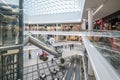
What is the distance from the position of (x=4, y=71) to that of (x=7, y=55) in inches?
38.1

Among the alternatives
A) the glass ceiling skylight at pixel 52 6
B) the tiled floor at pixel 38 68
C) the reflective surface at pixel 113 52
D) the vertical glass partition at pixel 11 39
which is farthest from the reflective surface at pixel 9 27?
the glass ceiling skylight at pixel 52 6

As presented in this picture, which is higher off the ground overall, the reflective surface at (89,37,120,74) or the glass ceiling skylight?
the glass ceiling skylight

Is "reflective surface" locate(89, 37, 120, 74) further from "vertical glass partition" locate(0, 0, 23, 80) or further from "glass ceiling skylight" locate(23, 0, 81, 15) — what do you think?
"glass ceiling skylight" locate(23, 0, 81, 15)

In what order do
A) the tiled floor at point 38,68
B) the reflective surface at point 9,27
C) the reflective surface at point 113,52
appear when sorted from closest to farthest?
the reflective surface at point 113,52, the reflective surface at point 9,27, the tiled floor at point 38,68

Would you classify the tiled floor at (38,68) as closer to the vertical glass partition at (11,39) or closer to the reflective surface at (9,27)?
the vertical glass partition at (11,39)

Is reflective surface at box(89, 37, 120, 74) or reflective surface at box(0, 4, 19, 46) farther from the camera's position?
reflective surface at box(0, 4, 19, 46)

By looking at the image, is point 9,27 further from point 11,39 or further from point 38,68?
point 38,68

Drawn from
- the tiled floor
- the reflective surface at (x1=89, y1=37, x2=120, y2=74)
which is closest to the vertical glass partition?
the tiled floor

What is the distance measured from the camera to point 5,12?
338 inches

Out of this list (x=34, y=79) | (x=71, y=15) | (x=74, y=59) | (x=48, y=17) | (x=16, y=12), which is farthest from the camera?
(x=48, y=17)

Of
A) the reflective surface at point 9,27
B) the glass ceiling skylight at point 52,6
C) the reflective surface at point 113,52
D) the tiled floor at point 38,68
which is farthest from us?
the glass ceiling skylight at point 52,6

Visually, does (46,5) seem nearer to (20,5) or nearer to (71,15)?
(71,15)

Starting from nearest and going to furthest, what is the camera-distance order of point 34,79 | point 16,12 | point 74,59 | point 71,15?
point 16,12, point 34,79, point 74,59, point 71,15

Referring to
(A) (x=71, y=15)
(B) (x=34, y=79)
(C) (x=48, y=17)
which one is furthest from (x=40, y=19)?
(B) (x=34, y=79)
